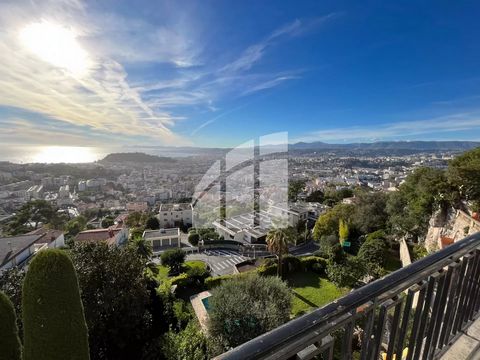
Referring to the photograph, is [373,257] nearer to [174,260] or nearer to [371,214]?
[371,214]

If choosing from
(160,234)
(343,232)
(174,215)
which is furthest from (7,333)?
(174,215)

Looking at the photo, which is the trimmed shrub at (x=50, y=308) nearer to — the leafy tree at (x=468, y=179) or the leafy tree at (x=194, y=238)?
the leafy tree at (x=468, y=179)

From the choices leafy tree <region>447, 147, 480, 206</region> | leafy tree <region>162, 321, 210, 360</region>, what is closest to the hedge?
leafy tree <region>162, 321, 210, 360</region>

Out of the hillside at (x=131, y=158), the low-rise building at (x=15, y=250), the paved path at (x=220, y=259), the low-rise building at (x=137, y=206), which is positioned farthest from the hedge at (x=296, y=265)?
the hillside at (x=131, y=158)

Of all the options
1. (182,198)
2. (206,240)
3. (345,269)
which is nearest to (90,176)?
(182,198)

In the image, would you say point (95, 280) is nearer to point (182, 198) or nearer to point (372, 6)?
point (372, 6)

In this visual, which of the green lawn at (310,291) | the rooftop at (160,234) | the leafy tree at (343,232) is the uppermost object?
the leafy tree at (343,232)
